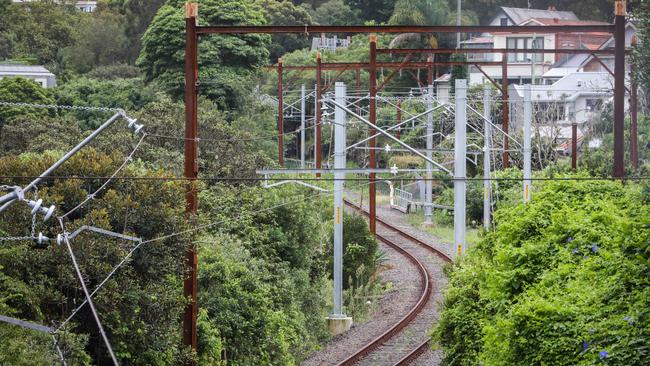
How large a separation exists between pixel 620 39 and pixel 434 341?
599 centimetres

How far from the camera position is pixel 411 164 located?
2060 inches

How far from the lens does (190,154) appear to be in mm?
17484

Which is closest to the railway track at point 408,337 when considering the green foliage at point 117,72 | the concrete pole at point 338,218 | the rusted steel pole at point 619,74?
the concrete pole at point 338,218

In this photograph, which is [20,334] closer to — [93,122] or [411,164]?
[93,122]

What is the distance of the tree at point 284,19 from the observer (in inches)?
3130

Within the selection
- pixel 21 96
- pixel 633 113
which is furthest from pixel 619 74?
pixel 21 96

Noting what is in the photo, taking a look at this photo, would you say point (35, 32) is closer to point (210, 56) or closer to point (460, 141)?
point (210, 56)

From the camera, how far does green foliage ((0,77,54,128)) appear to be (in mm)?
42938

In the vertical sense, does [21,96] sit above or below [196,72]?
above

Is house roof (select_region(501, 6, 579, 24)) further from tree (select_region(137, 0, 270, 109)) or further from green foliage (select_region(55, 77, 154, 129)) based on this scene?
green foliage (select_region(55, 77, 154, 129))

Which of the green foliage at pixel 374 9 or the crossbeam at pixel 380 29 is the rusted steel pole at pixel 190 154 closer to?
the crossbeam at pixel 380 29

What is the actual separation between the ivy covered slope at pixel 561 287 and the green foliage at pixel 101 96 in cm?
2865

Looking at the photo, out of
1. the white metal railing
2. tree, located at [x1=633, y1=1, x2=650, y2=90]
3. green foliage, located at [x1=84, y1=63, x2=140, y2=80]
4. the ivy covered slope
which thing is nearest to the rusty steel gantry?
the ivy covered slope

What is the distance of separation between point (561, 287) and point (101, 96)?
124ft
